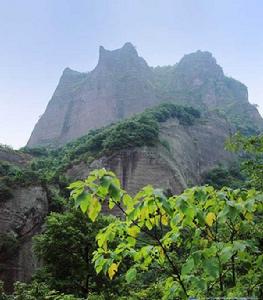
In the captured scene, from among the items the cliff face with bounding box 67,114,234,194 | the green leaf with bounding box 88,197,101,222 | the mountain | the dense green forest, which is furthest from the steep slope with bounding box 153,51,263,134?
the green leaf with bounding box 88,197,101,222

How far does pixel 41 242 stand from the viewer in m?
15.1

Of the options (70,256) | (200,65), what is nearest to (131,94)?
(200,65)

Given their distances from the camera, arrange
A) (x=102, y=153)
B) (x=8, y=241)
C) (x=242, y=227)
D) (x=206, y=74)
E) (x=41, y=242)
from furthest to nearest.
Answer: (x=206, y=74), (x=102, y=153), (x=8, y=241), (x=41, y=242), (x=242, y=227)

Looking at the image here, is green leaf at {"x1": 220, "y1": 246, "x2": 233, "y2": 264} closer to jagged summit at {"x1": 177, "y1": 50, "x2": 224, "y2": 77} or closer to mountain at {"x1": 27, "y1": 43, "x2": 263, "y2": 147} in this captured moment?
mountain at {"x1": 27, "y1": 43, "x2": 263, "y2": 147}

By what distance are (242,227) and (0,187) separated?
21.1 metres

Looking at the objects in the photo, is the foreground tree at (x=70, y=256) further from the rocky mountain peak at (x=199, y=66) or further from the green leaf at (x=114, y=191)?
the rocky mountain peak at (x=199, y=66)

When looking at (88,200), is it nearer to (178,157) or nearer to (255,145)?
(255,145)

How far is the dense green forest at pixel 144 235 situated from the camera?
81.4 inches

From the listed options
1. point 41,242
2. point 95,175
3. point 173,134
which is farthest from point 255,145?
point 173,134

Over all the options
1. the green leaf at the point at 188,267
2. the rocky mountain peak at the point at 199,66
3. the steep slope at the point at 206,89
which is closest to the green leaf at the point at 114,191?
the green leaf at the point at 188,267

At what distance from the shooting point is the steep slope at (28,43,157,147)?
6925 centimetres

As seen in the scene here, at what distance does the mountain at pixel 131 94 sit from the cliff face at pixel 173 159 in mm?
15949

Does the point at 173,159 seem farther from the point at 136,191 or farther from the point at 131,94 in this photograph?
the point at 131,94

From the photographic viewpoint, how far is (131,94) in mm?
69438
